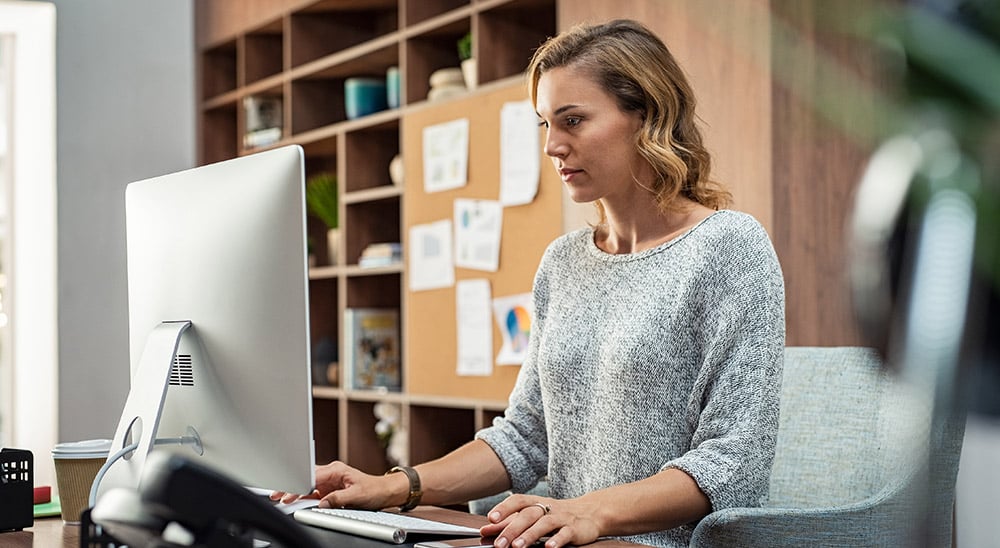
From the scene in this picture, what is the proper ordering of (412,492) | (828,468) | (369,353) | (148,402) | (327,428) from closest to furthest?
1. (148,402)
2. (412,492)
3. (828,468)
4. (369,353)
5. (327,428)

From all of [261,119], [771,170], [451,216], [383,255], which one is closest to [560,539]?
[771,170]

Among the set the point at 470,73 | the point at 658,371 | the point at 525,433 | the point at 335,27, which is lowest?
the point at 525,433

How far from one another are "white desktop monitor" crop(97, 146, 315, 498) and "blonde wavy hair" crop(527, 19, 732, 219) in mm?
622

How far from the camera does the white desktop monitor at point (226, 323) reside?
3.69 feet

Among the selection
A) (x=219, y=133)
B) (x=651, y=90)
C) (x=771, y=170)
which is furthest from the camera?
(x=219, y=133)

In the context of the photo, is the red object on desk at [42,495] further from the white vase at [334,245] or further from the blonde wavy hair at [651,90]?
the white vase at [334,245]

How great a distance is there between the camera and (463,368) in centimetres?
327

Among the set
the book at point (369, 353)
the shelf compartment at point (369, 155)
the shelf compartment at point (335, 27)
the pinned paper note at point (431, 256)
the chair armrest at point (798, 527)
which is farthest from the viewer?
the shelf compartment at point (335, 27)

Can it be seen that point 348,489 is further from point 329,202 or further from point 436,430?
point 329,202

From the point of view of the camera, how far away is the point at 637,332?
155 centimetres

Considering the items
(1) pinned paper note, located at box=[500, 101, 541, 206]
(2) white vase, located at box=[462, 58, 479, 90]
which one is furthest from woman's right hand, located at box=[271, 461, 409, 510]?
(2) white vase, located at box=[462, 58, 479, 90]

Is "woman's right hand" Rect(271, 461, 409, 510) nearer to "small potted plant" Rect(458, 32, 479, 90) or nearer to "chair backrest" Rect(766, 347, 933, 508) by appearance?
"chair backrest" Rect(766, 347, 933, 508)

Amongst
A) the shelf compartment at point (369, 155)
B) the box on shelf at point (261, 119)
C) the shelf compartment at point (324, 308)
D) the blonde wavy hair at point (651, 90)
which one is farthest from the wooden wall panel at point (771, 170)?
the box on shelf at point (261, 119)

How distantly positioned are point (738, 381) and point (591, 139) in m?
0.43
